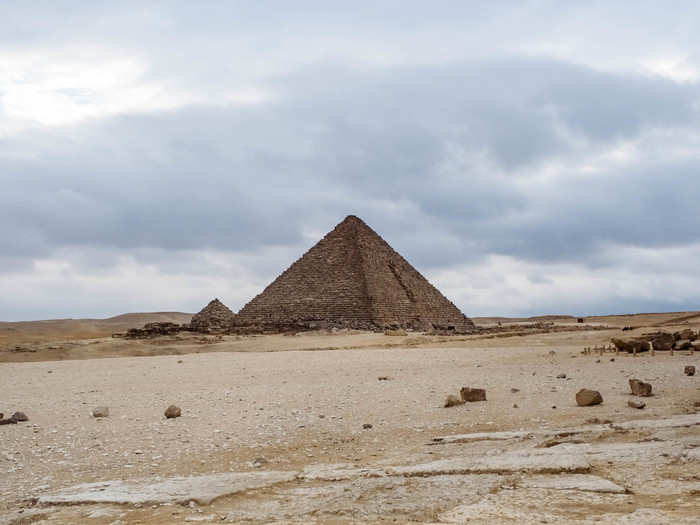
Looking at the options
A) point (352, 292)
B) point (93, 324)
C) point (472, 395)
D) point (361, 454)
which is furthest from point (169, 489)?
point (93, 324)

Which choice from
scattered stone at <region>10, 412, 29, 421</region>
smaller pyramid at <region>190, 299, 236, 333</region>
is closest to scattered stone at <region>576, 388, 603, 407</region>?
scattered stone at <region>10, 412, 29, 421</region>

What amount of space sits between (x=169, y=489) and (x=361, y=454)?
5.84 feet

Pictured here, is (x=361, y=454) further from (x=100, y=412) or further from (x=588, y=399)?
(x=100, y=412)

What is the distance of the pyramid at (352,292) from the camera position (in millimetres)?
47375

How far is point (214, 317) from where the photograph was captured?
5391cm

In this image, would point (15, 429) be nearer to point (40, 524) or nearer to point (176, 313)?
point (40, 524)

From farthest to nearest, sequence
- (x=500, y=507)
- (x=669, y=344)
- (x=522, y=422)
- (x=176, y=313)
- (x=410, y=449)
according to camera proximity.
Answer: (x=176, y=313)
(x=669, y=344)
(x=522, y=422)
(x=410, y=449)
(x=500, y=507)

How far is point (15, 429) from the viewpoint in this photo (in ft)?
23.1

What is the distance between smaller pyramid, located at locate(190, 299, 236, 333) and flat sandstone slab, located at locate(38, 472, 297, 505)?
47058mm

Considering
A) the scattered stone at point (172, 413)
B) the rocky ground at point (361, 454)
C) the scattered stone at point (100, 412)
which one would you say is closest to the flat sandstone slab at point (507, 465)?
the rocky ground at point (361, 454)

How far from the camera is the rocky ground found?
13.1 feet

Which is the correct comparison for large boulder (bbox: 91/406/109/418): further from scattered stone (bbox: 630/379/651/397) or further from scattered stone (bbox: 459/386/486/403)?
scattered stone (bbox: 630/379/651/397)

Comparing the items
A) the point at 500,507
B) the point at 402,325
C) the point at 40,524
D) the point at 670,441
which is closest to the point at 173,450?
the point at 40,524

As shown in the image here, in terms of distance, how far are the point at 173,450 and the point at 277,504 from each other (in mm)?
2079
